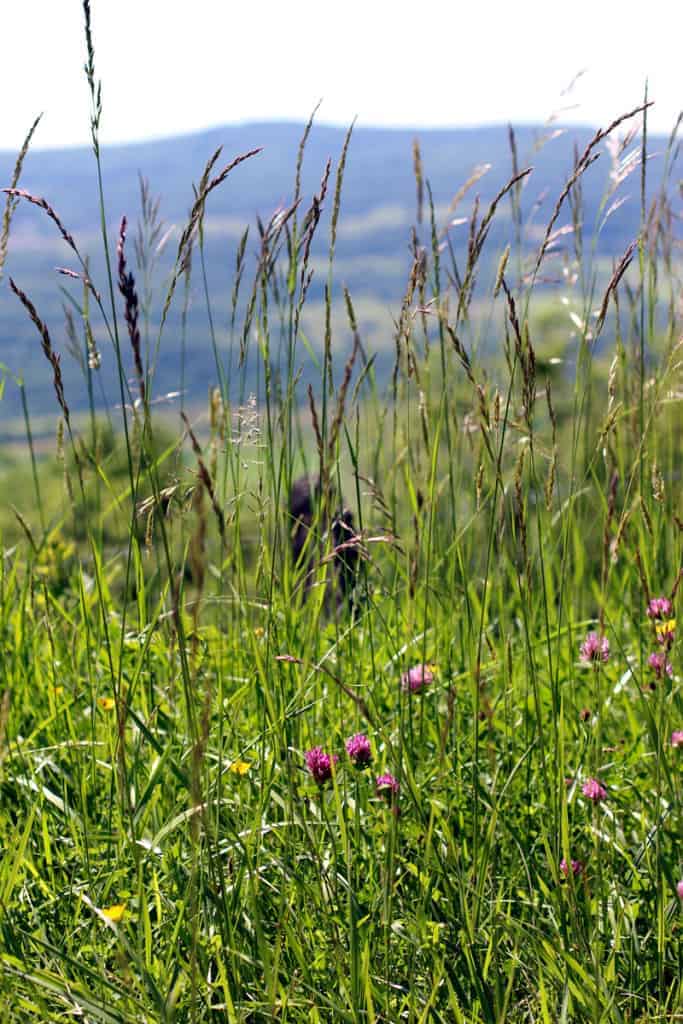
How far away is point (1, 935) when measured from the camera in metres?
1.28

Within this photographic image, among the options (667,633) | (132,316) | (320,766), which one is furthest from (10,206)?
(667,633)

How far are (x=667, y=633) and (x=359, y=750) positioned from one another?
47cm

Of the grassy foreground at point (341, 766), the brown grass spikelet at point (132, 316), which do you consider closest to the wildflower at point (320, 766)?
the grassy foreground at point (341, 766)

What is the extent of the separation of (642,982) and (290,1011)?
1.55 feet

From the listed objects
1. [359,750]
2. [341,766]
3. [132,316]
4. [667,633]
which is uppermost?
[132,316]

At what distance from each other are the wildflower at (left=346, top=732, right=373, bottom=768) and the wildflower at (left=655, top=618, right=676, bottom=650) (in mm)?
452

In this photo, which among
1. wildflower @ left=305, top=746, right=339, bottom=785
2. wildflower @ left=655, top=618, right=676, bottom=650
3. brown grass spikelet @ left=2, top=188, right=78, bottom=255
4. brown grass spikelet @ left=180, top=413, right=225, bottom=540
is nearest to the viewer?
brown grass spikelet @ left=180, top=413, right=225, bottom=540

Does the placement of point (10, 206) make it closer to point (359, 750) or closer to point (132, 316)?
point (132, 316)

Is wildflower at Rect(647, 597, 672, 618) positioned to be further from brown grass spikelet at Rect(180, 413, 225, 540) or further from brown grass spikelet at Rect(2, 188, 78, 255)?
brown grass spikelet at Rect(2, 188, 78, 255)

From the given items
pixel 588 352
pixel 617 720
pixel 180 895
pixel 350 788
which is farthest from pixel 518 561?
pixel 617 720

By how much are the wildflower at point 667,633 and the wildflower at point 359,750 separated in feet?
1.48

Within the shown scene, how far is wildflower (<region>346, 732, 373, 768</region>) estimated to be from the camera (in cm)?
150

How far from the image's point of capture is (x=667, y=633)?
142 centimetres

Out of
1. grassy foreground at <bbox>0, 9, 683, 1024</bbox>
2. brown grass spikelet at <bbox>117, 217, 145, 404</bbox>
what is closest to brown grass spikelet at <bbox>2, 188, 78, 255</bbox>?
grassy foreground at <bbox>0, 9, 683, 1024</bbox>
